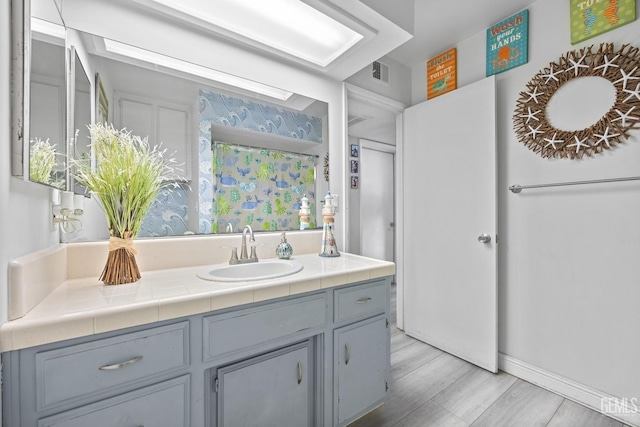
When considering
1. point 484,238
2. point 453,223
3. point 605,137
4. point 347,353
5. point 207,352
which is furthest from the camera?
point 453,223

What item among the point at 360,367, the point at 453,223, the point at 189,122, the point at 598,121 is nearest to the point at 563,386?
the point at 453,223

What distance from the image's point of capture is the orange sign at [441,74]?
7.25 ft

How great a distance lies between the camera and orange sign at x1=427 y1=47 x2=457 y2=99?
7.25ft

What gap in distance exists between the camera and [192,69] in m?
1.41

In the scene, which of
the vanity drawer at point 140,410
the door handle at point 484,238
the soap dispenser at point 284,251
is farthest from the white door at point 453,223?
the vanity drawer at point 140,410

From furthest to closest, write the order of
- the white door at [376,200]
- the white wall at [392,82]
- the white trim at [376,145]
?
the white door at [376,200] → the white trim at [376,145] → the white wall at [392,82]

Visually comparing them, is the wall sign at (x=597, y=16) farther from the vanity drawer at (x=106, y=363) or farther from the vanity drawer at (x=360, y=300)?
the vanity drawer at (x=106, y=363)

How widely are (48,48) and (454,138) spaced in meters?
2.24

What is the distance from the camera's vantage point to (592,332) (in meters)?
1.54

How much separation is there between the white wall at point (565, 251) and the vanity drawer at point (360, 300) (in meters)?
1.13

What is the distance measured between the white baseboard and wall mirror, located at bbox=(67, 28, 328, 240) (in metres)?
1.66

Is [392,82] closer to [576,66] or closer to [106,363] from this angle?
[576,66]

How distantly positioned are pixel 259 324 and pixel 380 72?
2.19 m

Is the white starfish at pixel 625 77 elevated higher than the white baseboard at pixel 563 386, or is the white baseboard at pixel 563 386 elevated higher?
the white starfish at pixel 625 77
